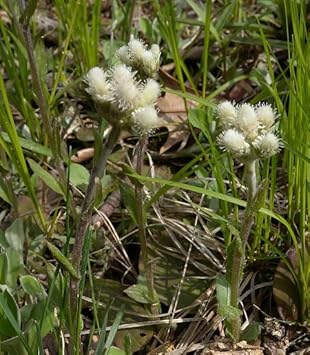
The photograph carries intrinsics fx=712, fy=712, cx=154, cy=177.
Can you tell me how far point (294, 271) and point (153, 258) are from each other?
16.0 inches

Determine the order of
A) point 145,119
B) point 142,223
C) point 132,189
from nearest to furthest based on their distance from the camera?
point 145,119
point 142,223
point 132,189

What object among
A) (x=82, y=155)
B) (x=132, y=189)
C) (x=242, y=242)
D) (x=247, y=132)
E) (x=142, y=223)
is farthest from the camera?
(x=82, y=155)

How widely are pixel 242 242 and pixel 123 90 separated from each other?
1.44ft

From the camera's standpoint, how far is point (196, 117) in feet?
6.74

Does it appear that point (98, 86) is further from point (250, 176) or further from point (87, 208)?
point (250, 176)

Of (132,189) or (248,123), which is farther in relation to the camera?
(132,189)

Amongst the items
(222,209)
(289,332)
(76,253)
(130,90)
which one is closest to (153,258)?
(222,209)

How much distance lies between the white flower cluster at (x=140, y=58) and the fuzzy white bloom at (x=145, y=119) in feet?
0.84

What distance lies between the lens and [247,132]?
4.55 ft

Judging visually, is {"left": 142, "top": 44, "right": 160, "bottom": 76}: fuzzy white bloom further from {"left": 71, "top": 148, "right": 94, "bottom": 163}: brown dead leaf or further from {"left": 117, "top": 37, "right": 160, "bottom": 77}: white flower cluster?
{"left": 71, "top": 148, "right": 94, "bottom": 163}: brown dead leaf

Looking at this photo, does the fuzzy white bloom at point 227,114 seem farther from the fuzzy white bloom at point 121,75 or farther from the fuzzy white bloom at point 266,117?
the fuzzy white bloom at point 121,75

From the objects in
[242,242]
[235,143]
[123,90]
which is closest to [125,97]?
[123,90]

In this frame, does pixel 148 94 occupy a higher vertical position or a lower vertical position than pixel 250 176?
higher

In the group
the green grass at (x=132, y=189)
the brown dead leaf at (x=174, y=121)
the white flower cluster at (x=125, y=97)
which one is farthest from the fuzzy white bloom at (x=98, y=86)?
the brown dead leaf at (x=174, y=121)
